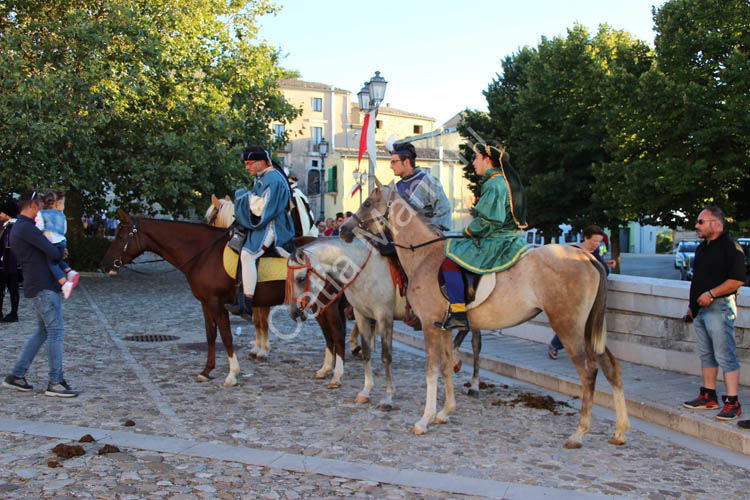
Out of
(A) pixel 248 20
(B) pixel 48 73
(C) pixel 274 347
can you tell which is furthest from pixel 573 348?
(A) pixel 248 20

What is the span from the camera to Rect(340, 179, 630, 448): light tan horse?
5992 millimetres

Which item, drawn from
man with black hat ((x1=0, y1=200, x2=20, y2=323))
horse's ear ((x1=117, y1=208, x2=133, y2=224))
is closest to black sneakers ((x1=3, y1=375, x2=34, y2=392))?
horse's ear ((x1=117, y1=208, x2=133, y2=224))

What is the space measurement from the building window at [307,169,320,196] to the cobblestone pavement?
50.7m

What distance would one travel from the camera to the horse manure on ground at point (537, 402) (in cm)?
735

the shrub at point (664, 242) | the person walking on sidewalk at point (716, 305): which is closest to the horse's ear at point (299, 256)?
the person walking on sidewalk at point (716, 305)

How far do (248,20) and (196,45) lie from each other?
3170mm

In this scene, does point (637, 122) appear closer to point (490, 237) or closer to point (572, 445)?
point (490, 237)

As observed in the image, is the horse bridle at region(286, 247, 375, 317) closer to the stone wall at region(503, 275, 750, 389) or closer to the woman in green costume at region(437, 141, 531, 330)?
the woman in green costume at region(437, 141, 531, 330)

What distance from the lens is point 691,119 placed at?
25.0 meters

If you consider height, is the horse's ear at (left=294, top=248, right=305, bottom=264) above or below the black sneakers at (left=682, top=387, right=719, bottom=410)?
above

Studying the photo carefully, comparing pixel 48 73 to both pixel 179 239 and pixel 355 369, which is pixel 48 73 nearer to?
pixel 179 239

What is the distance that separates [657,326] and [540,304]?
11.0 feet

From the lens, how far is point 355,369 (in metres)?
9.45

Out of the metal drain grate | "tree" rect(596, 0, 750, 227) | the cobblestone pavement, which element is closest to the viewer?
the cobblestone pavement
